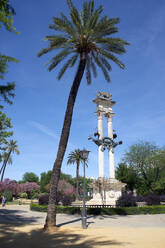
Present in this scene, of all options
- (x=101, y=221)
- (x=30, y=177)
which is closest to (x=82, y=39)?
(x=101, y=221)

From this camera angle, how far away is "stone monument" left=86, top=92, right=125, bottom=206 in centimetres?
2644

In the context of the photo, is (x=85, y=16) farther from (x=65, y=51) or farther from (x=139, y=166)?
(x=139, y=166)

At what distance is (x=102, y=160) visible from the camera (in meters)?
28.6

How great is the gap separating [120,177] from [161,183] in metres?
11.5

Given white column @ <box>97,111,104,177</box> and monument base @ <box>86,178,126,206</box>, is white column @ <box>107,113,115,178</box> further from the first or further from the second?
monument base @ <box>86,178,126,206</box>

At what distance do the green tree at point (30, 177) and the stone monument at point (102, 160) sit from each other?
81.9 m

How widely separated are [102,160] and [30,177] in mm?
84524

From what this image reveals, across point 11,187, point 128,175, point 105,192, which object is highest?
point 128,175

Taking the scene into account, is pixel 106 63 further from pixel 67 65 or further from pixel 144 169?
pixel 144 169

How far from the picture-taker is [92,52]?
55.1ft

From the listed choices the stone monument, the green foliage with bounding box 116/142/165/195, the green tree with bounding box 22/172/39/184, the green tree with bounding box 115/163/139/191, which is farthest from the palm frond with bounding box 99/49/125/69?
the green tree with bounding box 22/172/39/184

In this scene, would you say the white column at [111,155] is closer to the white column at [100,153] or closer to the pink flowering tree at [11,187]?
the white column at [100,153]

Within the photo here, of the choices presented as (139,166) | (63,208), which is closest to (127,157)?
(139,166)

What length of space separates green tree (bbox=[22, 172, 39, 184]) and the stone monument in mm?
81887
